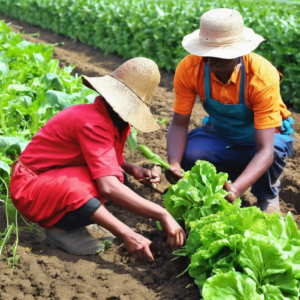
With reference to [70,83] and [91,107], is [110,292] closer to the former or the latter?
[91,107]

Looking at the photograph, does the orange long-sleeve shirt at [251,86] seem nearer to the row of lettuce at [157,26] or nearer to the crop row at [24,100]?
the crop row at [24,100]

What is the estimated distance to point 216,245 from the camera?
2.09 m

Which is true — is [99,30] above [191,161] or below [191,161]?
below

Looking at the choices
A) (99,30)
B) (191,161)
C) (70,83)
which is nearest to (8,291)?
(191,161)

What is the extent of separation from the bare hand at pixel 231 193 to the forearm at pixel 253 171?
17 mm

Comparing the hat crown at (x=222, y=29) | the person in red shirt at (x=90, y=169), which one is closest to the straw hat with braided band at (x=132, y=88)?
the person in red shirt at (x=90, y=169)

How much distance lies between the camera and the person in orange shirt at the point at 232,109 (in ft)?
8.96

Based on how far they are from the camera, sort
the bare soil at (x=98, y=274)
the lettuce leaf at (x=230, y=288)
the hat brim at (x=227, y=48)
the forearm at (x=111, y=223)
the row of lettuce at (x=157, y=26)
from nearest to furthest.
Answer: the lettuce leaf at (x=230, y=288), the bare soil at (x=98, y=274), the forearm at (x=111, y=223), the hat brim at (x=227, y=48), the row of lettuce at (x=157, y=26)

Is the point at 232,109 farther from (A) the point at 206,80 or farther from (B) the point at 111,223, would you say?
(B) the point at 111,223

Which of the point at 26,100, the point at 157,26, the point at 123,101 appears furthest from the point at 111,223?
the point at 157,26

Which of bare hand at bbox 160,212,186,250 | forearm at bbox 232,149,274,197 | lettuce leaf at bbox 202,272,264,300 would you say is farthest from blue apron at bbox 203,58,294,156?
lettuce leaf at bbox 202,272,264,300

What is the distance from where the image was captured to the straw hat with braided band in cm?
246

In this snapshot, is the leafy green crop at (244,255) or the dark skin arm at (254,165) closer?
the leafy green crop at (244,255)

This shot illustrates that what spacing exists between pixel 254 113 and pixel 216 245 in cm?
114
